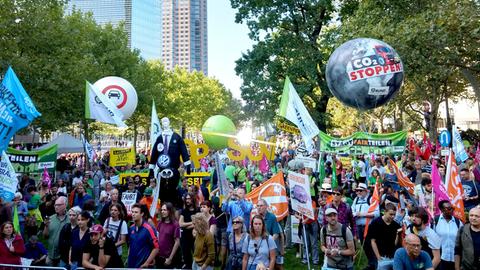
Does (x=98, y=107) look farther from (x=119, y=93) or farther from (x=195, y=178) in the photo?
(x=119, y=93)

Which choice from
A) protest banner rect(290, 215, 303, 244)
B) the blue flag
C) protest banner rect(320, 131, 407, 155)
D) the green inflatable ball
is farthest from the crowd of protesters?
the green inflatable ball

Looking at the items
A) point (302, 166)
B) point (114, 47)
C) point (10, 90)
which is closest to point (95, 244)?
point (10, 90)

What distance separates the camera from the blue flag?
910cm

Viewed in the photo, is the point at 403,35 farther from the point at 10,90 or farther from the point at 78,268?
the point at 78,268

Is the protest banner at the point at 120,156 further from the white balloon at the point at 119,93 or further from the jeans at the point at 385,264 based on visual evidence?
Answer: the jeans at the point at 385,264

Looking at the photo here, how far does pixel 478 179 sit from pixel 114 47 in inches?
1375

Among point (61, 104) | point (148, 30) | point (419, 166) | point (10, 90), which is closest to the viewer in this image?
point (10, 90)

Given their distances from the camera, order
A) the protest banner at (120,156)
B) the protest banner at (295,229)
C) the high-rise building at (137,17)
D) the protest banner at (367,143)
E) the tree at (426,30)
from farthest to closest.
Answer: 1. the high-rise building at (137,17)
2. the protest banner at (120,156)
3. the tree at (426,30)
4. the protest banner at (367,143)
5. the protest banner at (295,229)

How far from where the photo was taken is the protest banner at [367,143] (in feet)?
57.9

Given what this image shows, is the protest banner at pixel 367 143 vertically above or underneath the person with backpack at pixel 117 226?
above

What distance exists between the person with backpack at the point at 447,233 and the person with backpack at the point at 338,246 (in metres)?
1.41

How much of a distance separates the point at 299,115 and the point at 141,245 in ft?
18.8

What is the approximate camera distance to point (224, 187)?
9922 mm

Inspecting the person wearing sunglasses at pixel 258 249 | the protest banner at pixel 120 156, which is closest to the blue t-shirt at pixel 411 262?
the person wearing sunglasses at pixel 258 249
